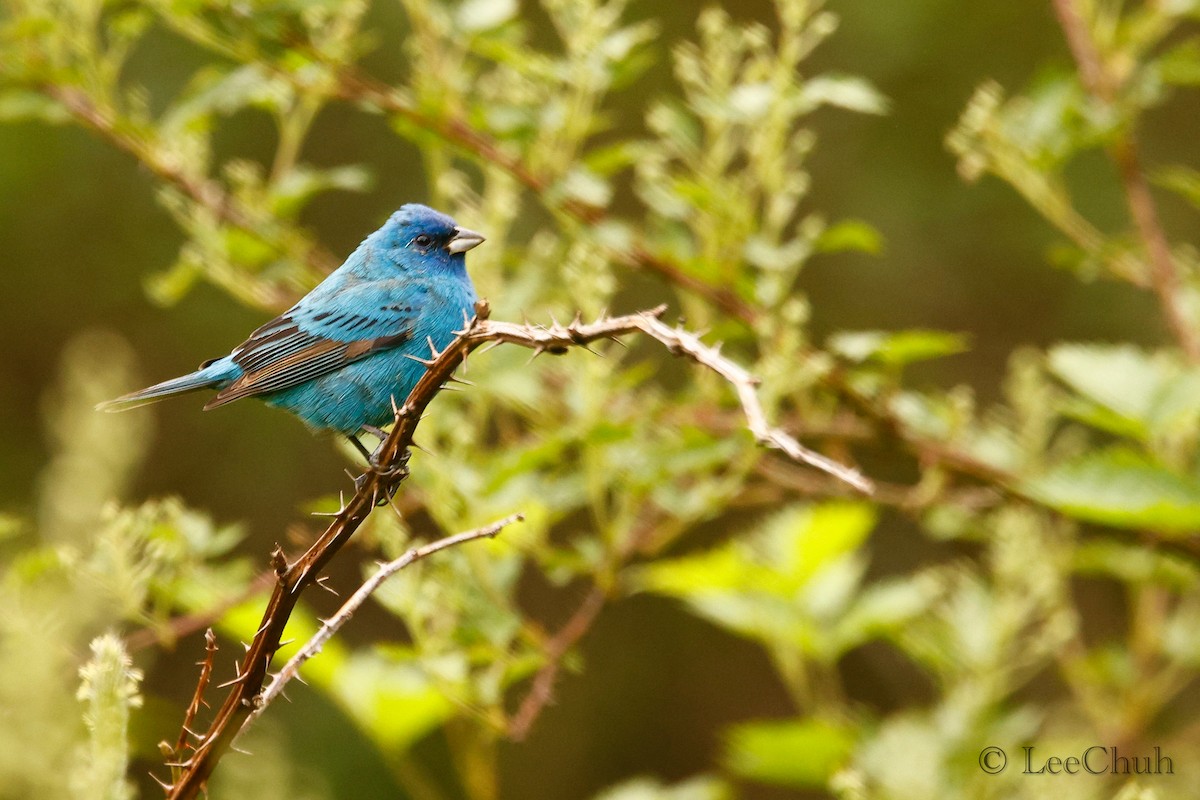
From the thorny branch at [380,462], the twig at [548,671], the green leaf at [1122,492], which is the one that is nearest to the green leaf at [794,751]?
the twig at [548,671]

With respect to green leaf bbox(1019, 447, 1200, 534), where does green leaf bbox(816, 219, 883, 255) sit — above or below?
above

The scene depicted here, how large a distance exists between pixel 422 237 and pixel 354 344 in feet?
1.66

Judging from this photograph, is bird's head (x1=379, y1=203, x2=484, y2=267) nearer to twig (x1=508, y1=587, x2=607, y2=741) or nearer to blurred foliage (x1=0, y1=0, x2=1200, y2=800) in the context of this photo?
blurred foliage (x1=0, y1=0, x2=1200, y2=800)

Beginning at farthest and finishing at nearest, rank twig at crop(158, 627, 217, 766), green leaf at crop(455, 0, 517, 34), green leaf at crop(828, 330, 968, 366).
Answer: green leaf at crop(455, 0, 517, 34) → green leaf at crop(828, 330, 968, 366) → twig at crop(158, 627, 217, 766)

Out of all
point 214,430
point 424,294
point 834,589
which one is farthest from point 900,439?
point 214,430

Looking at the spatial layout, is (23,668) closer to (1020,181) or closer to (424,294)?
(424,294)

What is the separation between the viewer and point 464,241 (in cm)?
391

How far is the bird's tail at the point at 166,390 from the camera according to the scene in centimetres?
371

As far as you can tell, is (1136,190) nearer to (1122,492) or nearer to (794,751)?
(1122,492)

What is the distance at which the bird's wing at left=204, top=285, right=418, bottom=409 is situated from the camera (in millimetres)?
3814

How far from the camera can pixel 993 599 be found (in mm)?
3570

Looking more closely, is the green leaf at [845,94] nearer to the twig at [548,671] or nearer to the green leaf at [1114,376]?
the green leaf at [1114,376]

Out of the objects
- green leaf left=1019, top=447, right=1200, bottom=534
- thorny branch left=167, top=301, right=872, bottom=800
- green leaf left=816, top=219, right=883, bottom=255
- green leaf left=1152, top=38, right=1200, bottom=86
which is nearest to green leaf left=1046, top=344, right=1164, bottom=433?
green leaf left=1019, top=447, right=1200, bottom=534

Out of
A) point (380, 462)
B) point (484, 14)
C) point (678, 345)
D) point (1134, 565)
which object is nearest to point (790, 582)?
point (1134, 565)
